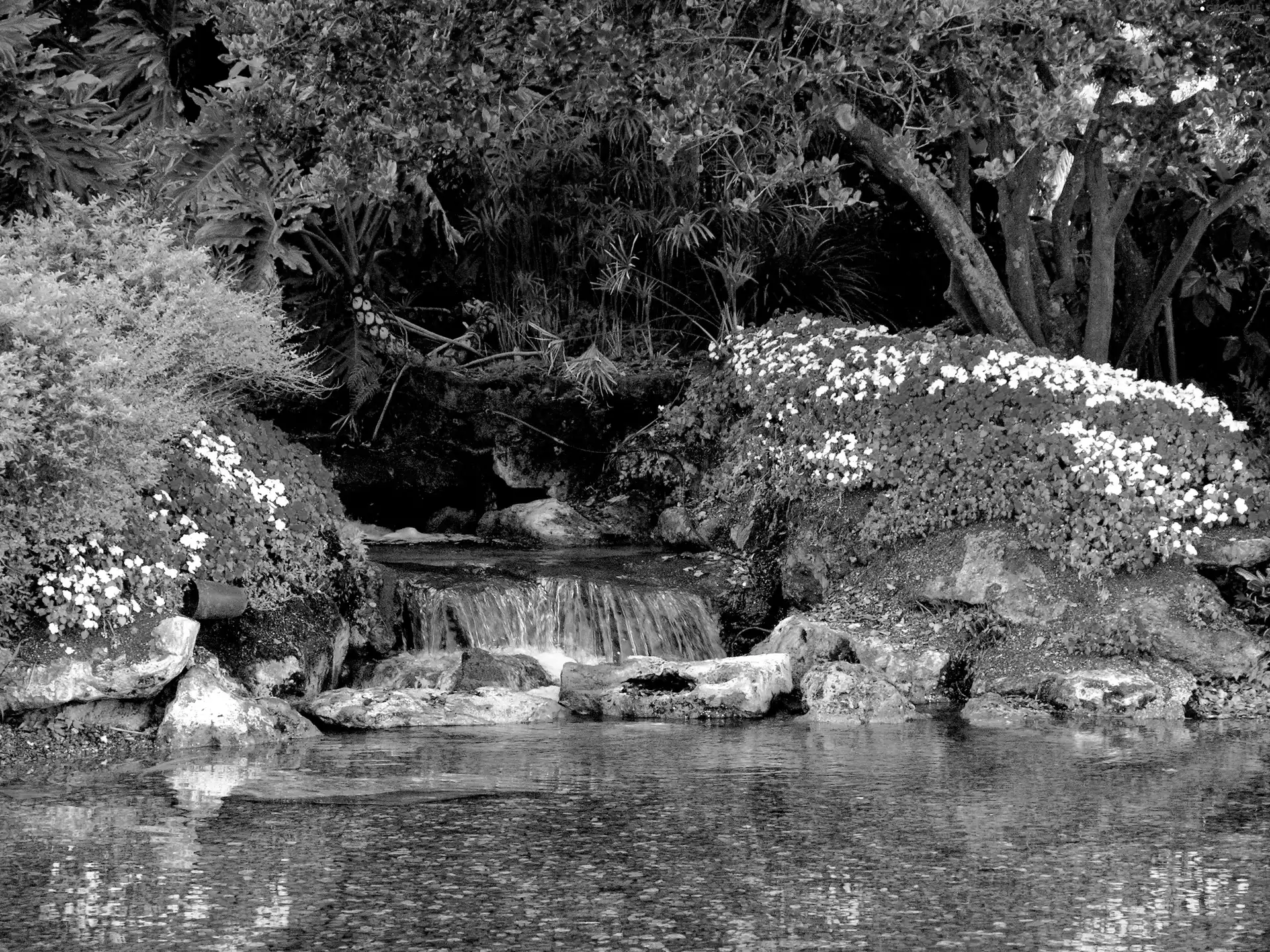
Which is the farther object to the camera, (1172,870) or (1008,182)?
(1008,182)

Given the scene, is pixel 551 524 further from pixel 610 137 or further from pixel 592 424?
pixel 610 137

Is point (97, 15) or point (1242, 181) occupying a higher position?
point (97, 15)

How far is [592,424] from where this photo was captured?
1591cm

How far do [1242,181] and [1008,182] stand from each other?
6.55ft

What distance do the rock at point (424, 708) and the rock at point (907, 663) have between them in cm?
225

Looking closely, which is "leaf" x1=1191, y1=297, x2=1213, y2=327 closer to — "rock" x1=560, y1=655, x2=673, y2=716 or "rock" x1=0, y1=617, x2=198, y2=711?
"rock" x1=560, y1=655, x2=673, y2=716

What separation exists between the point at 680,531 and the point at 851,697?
4.45m

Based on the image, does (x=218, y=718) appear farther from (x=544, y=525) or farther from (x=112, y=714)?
(x=544, y=525)

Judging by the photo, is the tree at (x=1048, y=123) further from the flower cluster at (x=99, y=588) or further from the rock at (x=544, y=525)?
the flower cluster at (x=99, y=588)

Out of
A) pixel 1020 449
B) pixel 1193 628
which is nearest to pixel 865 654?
pixel 1020 449

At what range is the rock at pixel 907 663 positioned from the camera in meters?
10.4

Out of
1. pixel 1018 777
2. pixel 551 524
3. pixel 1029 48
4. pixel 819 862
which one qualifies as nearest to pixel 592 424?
pixel 551 524

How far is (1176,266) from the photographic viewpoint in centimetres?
1326

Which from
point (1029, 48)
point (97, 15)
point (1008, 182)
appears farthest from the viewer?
point (97, 15)
